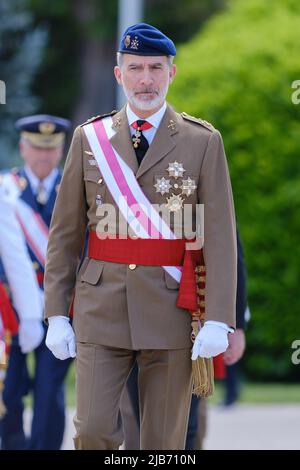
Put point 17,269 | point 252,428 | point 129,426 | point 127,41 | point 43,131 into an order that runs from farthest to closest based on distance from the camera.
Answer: point 252,428, point 43,131, point 17,269, point 129,426, point 127,41

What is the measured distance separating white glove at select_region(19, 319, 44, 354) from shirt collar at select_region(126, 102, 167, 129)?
1.75 meters

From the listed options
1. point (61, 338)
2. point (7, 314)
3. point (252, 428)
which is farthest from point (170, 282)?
point (252, 428)

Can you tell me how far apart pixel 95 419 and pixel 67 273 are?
58cm

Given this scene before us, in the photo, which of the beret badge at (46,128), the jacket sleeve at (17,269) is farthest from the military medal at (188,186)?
the beret badge at (46,128)

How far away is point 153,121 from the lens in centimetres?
522

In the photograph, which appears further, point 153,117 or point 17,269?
point 17,269

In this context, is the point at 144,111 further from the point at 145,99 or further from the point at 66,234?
the point at 66,234

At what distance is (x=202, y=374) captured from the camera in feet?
16.6

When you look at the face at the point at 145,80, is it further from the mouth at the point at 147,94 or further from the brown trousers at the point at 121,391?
the brown trousers at the point at 121,391

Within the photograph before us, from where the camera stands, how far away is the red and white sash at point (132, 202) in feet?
16.8

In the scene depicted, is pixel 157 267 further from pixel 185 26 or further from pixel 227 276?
pixel 185 26

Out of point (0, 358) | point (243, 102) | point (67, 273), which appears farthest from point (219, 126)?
point (67, 273)

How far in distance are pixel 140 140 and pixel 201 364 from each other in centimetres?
87

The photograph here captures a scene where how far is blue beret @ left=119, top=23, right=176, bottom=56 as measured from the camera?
5.13 meters
